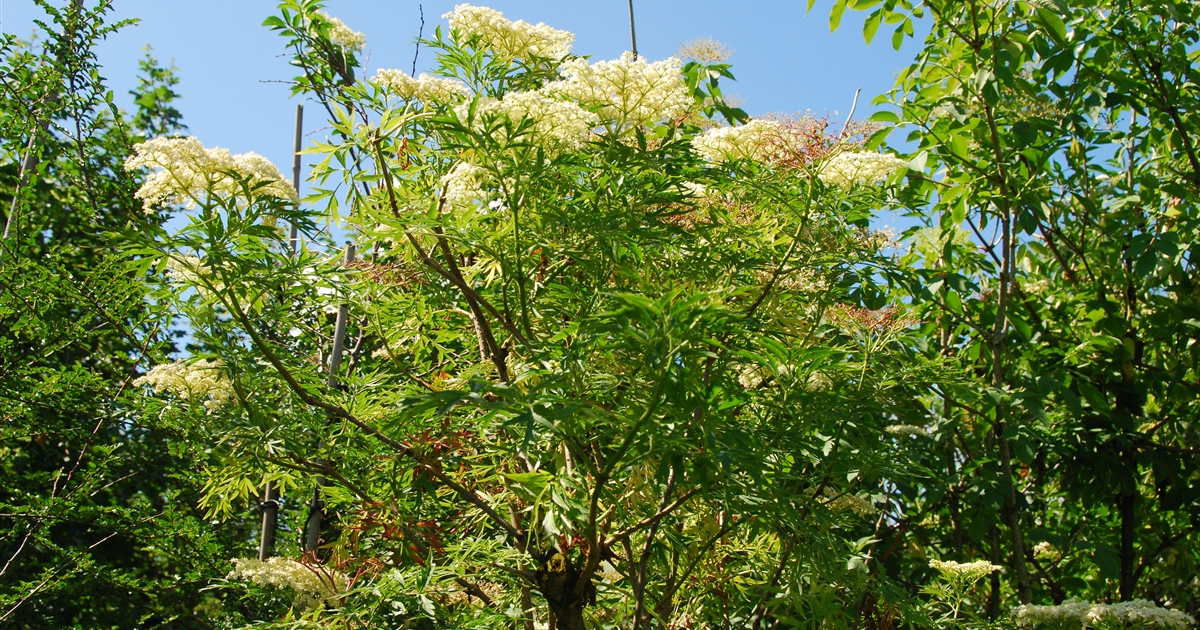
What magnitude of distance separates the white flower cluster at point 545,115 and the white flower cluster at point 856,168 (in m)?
0.63

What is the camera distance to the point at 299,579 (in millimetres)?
2418

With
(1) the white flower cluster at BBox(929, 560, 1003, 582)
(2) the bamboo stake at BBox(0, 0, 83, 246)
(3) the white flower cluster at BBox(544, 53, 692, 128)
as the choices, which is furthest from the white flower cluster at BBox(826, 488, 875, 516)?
(2) the bamboo stake at BBox(0, 0, 83, 246)

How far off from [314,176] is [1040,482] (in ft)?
10.0

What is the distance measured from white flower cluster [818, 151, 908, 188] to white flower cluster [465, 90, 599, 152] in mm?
630

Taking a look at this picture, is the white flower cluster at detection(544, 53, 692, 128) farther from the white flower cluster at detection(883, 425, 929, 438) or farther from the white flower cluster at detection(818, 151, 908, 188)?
the white flower cluster at detection(883, 425, 929, 438)

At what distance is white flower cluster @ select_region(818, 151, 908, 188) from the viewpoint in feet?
6.93

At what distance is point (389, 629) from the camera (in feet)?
7.13

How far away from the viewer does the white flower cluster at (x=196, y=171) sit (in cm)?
191

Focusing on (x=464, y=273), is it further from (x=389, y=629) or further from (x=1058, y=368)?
(x=1058, y=368)

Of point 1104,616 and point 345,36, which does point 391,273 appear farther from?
point 1104,616

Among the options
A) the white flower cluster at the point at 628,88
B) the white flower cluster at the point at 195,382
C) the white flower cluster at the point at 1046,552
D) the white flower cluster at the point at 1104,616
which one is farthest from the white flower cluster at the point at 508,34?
the white flower cluster at the point at 1046,552

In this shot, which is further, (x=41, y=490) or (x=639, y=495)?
(x=41, y=490)

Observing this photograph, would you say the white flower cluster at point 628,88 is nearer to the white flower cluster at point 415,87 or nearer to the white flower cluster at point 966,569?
the white flower cluster at point 415,87

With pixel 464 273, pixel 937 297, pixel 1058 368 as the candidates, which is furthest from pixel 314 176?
pixel 1058 368
